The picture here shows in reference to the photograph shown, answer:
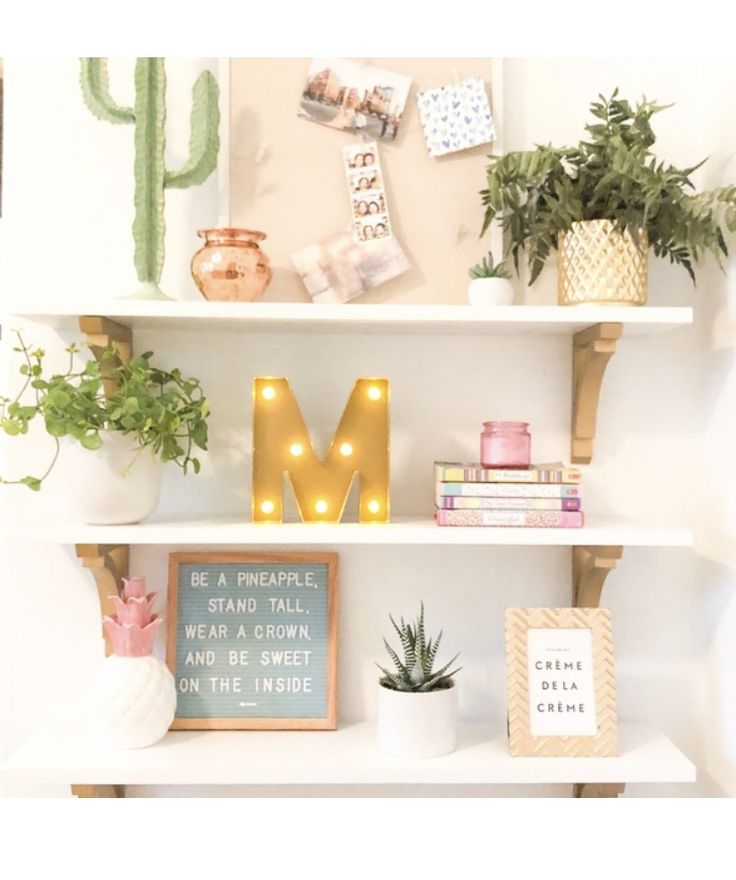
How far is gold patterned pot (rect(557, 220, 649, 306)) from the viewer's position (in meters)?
1.35

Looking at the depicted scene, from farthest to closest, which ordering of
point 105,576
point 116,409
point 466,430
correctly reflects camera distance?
1. point 466,430
2. point 105,576
3. point 116,409

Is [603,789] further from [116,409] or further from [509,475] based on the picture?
[116,409]

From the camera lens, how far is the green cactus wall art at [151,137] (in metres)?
1.38

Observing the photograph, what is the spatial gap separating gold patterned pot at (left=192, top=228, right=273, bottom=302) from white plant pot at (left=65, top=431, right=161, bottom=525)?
264mm

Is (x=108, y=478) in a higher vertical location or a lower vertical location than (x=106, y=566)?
higher

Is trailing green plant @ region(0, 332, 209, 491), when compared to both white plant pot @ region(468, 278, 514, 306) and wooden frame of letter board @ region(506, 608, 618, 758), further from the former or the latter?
wooden frame of letter board @ region(506, 608, 618, 758)

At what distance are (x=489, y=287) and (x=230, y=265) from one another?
399 millimetres

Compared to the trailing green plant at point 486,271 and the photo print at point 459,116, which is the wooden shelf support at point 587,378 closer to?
the trailing green plant at point 486,271

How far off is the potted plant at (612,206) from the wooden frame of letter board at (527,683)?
49 cm

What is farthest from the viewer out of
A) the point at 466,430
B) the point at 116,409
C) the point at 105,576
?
the point at 466,430

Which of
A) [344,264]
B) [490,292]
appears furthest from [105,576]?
[490,292]

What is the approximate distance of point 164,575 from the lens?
1.53 meters

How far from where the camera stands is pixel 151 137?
138cm

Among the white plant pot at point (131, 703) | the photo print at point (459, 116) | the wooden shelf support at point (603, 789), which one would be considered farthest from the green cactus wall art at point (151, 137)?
the wooden shelf support at point (603, 789)
